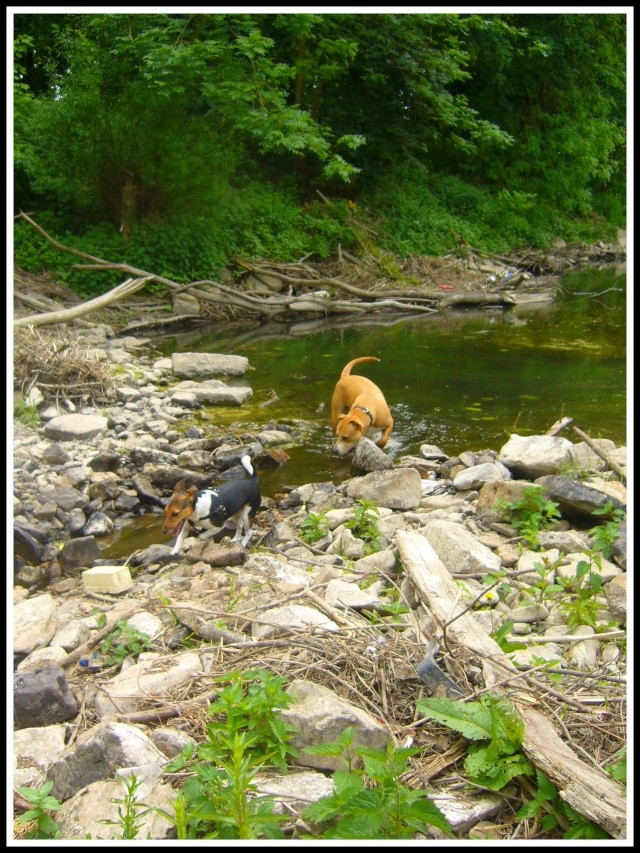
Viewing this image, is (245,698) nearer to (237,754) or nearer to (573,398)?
(237,754)

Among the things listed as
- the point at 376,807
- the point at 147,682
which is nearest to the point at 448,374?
the point at 147,682

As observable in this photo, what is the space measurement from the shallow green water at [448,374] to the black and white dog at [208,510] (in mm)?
943

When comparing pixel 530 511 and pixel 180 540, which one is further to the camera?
pixel 180 540

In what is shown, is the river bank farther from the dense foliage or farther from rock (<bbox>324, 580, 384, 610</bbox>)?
the dense foliage

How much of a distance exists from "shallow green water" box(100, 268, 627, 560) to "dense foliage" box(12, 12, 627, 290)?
3479 millimetres

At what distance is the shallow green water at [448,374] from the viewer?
7.25 meters

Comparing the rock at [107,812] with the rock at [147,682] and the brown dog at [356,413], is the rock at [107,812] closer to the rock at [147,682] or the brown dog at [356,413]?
the rock at [147,682]

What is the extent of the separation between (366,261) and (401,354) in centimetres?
625

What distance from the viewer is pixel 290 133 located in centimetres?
1336

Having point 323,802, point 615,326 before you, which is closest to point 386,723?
point 323,802

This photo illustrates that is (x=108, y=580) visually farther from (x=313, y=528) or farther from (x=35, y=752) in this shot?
(x=35, y=752)

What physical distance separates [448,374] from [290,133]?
20.9ft

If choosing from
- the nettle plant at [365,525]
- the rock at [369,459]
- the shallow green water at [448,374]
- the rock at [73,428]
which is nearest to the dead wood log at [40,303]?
the shallow green water at [448,374]

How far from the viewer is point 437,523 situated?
4.10 meters
